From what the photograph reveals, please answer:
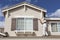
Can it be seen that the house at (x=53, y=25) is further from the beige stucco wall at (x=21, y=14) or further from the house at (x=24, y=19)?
the beige stucco wall at (x=21, y=14)

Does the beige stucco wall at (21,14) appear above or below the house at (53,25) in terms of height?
above

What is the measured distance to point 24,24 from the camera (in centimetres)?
2056

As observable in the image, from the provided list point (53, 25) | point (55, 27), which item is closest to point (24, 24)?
point (53, 25)

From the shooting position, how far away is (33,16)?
20.8 metres

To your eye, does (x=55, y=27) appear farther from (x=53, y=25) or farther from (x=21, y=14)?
(x=21, y=14)

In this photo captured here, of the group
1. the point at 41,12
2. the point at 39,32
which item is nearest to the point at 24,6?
the point at 41,12

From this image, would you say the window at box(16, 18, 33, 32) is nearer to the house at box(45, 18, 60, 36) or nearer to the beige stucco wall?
the beige stucco wall

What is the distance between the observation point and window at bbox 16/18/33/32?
20.3 m

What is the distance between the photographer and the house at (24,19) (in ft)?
65.5

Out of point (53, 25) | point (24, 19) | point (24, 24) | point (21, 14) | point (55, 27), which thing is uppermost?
point (21, 14)

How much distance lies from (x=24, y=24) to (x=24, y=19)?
70 centimetres

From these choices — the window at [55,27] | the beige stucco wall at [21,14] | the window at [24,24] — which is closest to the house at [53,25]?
the window at [55,27]

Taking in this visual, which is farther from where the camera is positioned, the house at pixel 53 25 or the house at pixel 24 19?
the house at pixel 53 25

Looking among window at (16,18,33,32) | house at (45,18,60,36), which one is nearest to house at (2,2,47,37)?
window at (16,18,33,32)
